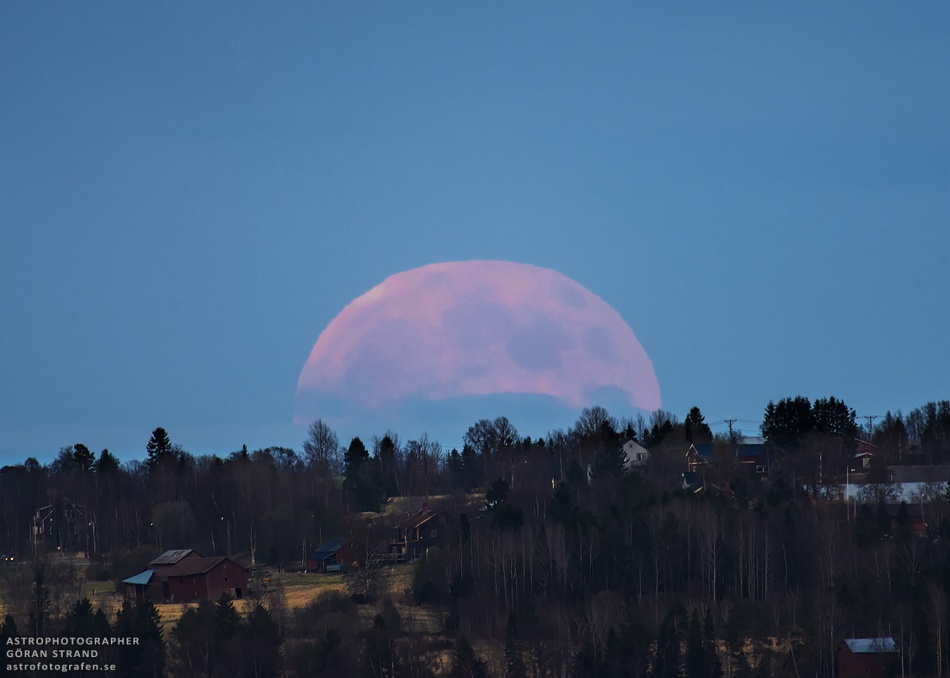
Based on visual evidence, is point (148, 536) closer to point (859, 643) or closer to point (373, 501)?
point (373, 501)

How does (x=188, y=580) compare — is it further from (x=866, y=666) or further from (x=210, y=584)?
(x=866, y=666)

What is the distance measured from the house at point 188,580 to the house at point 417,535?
48.8 ft

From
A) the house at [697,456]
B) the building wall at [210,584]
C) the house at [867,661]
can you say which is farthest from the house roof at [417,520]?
the house at [867,661]

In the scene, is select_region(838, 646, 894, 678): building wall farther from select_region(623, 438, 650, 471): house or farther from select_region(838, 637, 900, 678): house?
select_region(623, 438, 650, 471): house

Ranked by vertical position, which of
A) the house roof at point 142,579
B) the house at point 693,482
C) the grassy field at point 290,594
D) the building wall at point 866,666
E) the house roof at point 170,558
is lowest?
the building wall at point 866,666

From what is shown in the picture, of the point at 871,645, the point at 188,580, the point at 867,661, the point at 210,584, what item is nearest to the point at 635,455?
the point at 210,584

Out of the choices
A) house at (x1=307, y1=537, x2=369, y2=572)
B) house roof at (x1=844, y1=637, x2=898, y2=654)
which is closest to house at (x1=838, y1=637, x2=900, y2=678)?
house roof at (x1=844, y1=637, x2=898, y2=654)

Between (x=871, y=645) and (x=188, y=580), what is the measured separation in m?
48.9

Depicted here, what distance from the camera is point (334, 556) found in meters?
105

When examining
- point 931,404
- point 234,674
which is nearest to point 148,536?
point 234,674

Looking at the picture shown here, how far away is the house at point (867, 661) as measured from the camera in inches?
2685

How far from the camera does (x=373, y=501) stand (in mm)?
132125

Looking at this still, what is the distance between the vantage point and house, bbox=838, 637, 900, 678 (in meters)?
68.2

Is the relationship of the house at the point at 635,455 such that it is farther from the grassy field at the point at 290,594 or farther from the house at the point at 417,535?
the grassy field at the point at 290,594
